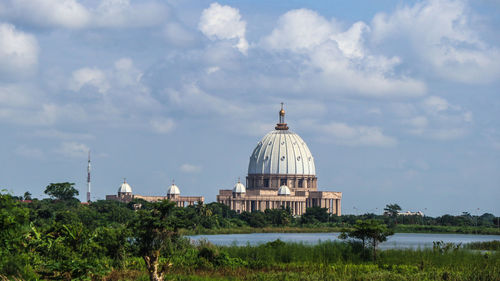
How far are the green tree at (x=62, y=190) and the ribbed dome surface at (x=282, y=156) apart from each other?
58518 millimetres

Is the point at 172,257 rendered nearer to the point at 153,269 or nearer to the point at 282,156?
the point at 153,269

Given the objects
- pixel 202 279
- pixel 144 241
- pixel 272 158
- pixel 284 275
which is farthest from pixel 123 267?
pixel 272 158

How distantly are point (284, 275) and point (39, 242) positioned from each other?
32.0 ft

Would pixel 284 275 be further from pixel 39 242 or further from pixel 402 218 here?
pixel 402 218

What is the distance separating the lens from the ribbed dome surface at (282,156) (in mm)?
173250

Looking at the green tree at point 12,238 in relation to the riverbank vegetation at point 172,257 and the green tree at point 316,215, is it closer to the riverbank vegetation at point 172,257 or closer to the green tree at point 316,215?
the riverbank vegetation at point 172,257

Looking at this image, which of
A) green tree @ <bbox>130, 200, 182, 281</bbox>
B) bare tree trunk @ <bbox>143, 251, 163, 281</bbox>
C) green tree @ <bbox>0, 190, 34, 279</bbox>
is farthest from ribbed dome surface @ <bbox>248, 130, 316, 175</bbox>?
bare tree trunk @ <bbox>143, 251, 163, 281</bbox>

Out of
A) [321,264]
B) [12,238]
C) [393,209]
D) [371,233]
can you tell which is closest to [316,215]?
[393,209]

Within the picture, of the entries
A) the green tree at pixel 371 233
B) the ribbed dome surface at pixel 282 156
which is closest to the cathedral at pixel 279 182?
the ribbed dome surface at pixel 282 156

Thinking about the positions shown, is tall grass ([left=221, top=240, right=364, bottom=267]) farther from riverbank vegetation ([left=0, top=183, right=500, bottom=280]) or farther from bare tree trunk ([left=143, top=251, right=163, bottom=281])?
bare tree trunk ([left=143, top=251, right=163, bottom=281])

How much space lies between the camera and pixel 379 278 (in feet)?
106

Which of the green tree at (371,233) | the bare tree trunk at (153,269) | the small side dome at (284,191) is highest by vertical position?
the small side dome at (284,191)

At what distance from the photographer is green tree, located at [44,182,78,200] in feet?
400

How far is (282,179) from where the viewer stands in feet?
572
